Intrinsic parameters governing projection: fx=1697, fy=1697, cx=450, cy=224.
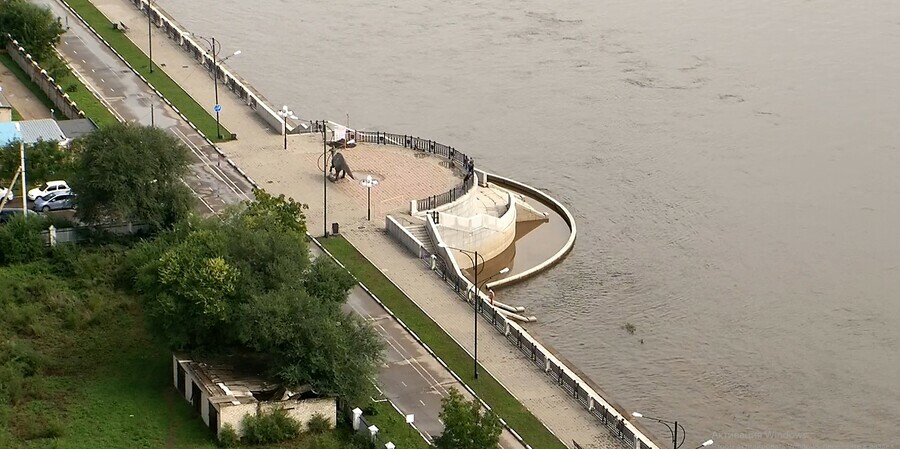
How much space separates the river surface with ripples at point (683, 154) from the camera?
75.2m

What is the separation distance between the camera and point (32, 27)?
105 meters

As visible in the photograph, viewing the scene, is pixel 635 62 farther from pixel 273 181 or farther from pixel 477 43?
pixel 273 181

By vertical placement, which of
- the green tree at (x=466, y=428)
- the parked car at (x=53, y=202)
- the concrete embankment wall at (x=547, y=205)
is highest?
the parked car at (x=53, y=202)

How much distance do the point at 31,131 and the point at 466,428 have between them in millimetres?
38064

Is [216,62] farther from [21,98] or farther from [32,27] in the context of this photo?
[21,98]

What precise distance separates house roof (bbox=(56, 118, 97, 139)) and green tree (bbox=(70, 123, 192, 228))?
37.3ft

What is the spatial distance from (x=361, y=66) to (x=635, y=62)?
61.1 ft

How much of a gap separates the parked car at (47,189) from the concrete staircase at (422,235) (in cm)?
1689

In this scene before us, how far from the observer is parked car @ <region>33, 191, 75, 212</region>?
81.4m

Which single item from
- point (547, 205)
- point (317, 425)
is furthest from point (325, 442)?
point (547, 205)

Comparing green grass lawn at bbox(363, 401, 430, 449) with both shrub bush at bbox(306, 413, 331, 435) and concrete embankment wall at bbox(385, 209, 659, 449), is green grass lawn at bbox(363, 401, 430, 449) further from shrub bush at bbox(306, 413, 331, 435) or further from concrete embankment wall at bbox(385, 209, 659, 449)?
concrete embankment wall at bbox(385, 209, 659, 449)

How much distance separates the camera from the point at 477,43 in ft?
392

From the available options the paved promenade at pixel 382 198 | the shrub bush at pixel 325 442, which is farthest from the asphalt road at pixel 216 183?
the shrub bush at pixel 325 442

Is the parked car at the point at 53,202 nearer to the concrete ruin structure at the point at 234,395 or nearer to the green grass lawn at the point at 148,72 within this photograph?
the green grass lawn at the point at 148,72
